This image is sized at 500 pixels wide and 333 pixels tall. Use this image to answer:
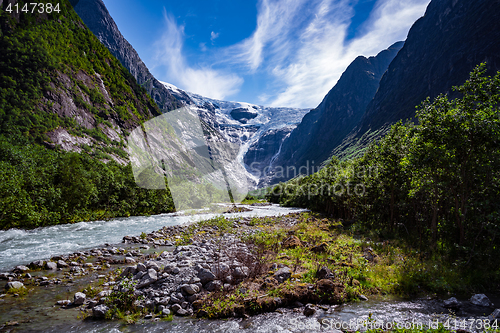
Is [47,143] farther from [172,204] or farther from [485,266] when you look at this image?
[485,266]

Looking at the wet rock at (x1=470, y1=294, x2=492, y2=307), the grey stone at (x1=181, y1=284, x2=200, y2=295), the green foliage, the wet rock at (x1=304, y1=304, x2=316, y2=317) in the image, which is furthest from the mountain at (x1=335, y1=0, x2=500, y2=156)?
the grey stone at (x1=181, y1=284, x2=200, y2=295)

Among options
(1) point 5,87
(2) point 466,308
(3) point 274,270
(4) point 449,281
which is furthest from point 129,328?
(1) point 5,87

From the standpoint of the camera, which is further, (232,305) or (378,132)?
(378,132)

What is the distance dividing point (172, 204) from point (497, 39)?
20274 centimetres

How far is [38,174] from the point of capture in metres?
26.9

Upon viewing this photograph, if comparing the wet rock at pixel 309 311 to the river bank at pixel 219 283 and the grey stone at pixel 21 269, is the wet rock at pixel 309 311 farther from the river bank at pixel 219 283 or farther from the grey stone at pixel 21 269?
the grey stone at pixel 21 269

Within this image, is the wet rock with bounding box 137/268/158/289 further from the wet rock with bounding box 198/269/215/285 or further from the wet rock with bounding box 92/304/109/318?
the wet rock with bounding box 198/269/215/285

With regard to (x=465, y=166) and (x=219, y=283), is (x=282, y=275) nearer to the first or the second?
(x=219, y=283)

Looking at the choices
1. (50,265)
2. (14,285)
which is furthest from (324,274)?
(50,265)

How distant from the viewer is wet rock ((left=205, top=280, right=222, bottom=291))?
9.21m

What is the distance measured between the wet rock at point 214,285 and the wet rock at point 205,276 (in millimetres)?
172

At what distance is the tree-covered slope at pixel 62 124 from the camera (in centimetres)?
2597

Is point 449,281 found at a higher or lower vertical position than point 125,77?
lower

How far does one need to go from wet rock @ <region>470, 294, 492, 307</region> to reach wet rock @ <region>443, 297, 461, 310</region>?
515mm
